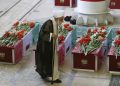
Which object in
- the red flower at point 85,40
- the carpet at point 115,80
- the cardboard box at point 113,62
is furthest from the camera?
the red flower at point 85,40

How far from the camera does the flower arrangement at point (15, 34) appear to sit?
488 cm

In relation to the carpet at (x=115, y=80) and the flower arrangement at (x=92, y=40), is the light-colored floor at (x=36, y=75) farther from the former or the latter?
the flower arrangement at (x=92, y=40)

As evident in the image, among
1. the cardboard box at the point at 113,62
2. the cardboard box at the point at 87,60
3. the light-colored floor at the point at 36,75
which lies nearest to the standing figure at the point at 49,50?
the light-colored floor at the point at 36,75

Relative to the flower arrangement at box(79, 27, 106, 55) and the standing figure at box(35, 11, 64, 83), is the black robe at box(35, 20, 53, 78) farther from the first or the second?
the flower arrangement at box(79, 27, 106, 55)

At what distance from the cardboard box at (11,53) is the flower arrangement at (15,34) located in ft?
0.21

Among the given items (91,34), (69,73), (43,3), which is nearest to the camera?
(69,73)

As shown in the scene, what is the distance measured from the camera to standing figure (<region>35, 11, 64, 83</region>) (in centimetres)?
414

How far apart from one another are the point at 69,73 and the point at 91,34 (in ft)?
2.58

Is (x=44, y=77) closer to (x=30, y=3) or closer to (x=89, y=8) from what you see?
(x=89, y=8)

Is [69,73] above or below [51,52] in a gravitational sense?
below

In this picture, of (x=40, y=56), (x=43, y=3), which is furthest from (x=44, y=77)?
(x=43, y=3)

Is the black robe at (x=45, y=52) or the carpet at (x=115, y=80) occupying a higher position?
the black robe at (x=45, y=52)

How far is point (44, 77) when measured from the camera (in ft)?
14.3

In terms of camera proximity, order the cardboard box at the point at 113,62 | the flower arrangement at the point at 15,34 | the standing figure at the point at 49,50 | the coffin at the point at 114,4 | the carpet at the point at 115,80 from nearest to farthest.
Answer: the standing figure at the point at 49,50 → the carpet at the point at 115,80 → the cardboard box at the point at 113,62 → the flower arrangement at the point at 15,34 → the coffin at the point at 114,4
